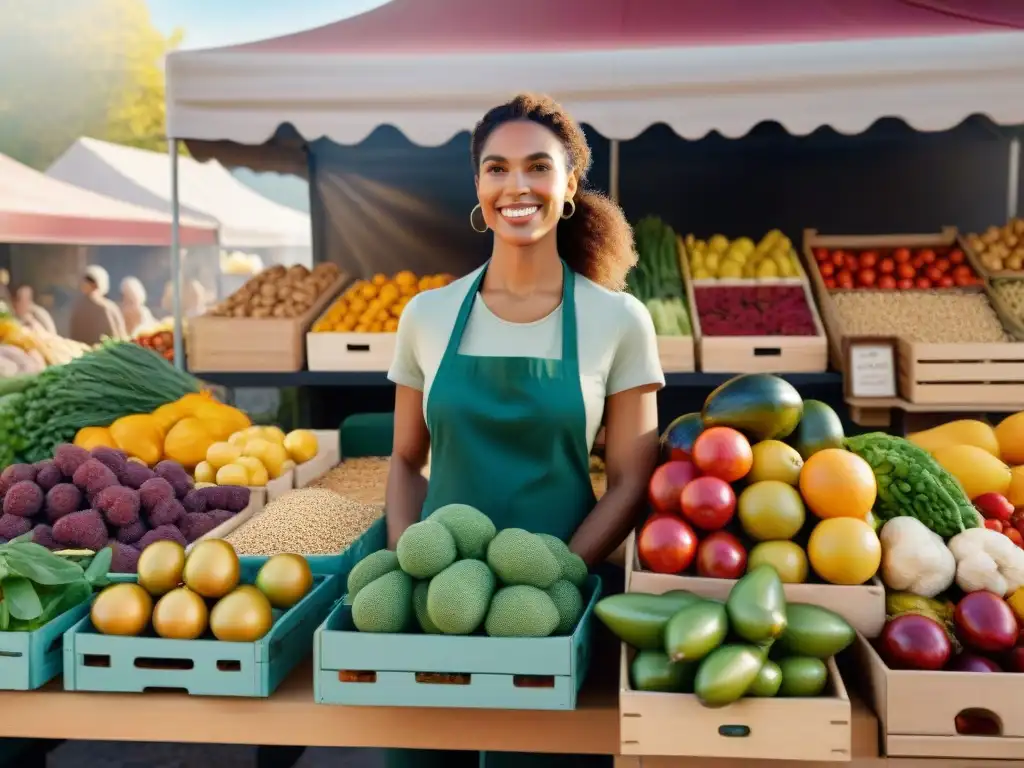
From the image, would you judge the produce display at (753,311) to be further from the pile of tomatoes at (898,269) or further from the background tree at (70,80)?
the background tree at (70,80)

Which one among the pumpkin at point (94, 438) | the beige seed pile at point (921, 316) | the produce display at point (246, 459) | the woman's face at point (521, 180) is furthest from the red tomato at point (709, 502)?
the beige seed pile at point (921, 316)

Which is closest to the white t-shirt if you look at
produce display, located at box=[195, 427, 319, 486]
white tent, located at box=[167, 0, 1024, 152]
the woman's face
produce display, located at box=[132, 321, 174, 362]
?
the woman's face

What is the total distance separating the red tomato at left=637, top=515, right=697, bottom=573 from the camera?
6.02 feet

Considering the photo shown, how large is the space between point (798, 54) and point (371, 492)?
292cm

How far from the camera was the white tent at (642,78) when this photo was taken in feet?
15.8

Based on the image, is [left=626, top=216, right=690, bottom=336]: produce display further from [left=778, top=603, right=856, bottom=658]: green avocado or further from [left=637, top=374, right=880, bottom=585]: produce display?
[left=778, top=603, right=856, bottom=658]: green avocado

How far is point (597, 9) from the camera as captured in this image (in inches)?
227

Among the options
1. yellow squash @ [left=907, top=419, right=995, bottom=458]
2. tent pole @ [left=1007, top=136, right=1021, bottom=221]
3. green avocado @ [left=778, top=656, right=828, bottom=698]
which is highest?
tent pole @ [left=1007, top=136, right=1021, bottom=221]

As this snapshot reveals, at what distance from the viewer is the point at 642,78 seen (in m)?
4.98

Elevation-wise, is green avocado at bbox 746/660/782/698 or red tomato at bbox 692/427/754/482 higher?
red tomato at bbox 692/427/754/482

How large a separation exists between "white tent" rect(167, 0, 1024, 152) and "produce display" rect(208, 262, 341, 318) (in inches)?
37.9

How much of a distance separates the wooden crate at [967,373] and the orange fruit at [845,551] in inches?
135

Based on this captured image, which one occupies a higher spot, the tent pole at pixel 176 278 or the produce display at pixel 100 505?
the tent pole at pixel 176 278

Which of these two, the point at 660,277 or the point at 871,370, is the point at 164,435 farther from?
the point at 871,370
